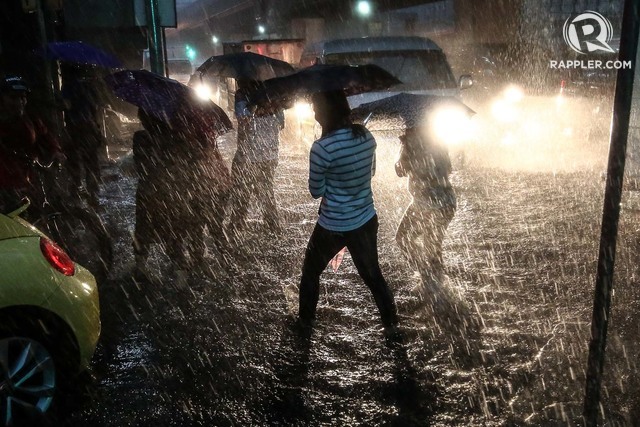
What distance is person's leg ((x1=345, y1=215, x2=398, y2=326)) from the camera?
4.80m

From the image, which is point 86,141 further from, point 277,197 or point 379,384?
point 379,384

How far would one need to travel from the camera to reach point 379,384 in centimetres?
425

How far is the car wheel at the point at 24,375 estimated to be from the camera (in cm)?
355

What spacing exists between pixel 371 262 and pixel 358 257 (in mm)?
105

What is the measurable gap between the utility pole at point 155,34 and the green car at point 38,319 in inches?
541

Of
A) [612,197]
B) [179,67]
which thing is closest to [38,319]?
[612,197]

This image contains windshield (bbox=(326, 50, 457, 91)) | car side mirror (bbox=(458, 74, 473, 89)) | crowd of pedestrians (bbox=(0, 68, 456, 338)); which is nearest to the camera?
crowd of pedestrians (bbox=(0, 68, 456, 338))

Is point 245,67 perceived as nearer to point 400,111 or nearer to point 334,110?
point 400,111

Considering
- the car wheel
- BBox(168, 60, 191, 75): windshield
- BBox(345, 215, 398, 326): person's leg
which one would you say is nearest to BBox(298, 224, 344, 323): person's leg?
BBox(345, 215, 398, 326): person's leg

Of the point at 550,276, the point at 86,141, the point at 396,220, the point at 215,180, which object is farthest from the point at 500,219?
the point at 86,141

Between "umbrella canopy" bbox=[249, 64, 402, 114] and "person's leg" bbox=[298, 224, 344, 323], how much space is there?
972 millimetres

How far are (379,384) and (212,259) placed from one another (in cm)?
313

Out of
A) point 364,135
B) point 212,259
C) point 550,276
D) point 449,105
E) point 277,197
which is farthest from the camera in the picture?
point 277,197

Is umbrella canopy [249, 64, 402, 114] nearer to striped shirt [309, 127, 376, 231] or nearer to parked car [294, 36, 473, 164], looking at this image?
striped shirt [309, 127, 376, 231]
